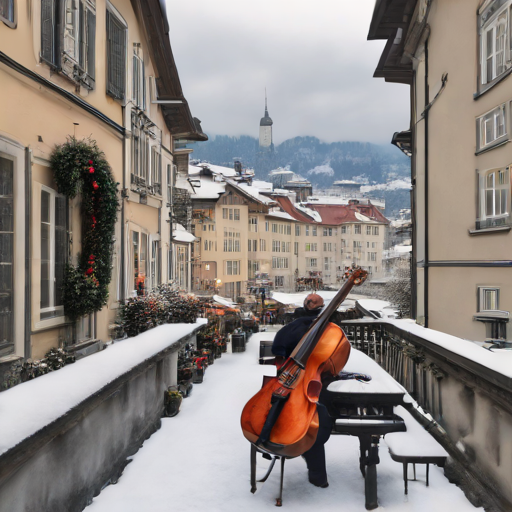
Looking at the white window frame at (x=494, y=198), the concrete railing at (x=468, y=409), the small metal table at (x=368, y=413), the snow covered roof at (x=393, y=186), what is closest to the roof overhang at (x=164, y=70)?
the white window frame at (x=494, y=198)

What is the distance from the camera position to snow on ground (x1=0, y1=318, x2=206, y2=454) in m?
3.09

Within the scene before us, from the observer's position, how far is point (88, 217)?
602 cm

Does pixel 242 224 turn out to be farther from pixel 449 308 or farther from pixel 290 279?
pixel 449 308

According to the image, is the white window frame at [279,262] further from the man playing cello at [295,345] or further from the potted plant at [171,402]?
the man playing cello at [295,345]

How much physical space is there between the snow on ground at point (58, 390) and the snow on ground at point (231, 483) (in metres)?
1.02

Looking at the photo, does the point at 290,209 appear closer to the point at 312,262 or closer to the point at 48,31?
the point at 312,262

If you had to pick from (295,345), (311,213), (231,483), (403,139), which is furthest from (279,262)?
(295,345)

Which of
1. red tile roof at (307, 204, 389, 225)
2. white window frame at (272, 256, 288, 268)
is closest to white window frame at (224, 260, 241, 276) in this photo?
white window frame at (272, 256, 288, 268)

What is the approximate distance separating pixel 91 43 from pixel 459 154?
7.33 metres

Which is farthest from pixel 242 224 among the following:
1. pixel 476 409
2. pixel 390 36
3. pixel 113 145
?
pixel 476 409

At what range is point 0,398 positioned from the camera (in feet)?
11.9

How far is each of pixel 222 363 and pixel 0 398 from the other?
9.75 m

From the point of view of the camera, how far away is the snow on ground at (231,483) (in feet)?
13.9

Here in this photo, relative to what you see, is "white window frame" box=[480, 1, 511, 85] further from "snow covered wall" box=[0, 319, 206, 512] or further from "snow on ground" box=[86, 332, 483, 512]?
"snow covered wall" box=[0, 319, 206, 512]
